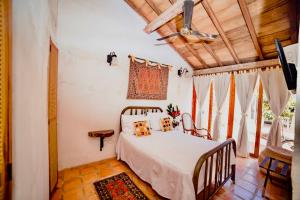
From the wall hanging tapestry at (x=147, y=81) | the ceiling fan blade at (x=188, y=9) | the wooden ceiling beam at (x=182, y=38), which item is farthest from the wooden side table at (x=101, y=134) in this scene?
the wooden ceiling beam at (x=182, y=38)

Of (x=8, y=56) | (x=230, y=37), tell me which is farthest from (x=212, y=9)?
(x=8, y=56)

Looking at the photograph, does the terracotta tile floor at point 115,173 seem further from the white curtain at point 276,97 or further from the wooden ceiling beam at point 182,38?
the wooden ceiling beam at point 182,38

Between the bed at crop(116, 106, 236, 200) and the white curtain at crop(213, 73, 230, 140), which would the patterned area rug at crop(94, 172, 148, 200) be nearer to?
the bed at crop(116, 106, 236, 200)

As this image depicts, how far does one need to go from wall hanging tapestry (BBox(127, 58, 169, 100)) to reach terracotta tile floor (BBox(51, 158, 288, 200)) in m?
1.55

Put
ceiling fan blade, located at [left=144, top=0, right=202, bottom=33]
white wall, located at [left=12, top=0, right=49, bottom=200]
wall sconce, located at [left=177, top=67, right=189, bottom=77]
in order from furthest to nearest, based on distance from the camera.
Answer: wall sconce, located at [left=177, top=67, right=189, bottom=77] < ceiling fan blade, located at [left=144, top=0, right=202, bottom=33] < white wall, located at [left=12, top=0, right=49, bottom=200]

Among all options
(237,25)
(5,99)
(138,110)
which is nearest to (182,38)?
(237,25)

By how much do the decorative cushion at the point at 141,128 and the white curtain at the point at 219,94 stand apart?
7.34ft

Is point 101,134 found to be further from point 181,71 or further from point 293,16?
point 293,16

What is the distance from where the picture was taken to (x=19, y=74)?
98cm

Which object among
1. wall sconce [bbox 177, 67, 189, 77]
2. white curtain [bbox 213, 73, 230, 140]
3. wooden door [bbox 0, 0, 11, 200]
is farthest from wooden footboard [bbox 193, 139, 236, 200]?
wall sconce [bbox 177, 67, 189, 77]

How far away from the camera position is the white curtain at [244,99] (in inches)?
130

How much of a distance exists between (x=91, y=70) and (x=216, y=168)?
8.69 feet

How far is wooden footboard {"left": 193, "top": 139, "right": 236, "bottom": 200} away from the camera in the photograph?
1.62 meters

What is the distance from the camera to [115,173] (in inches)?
95.7
